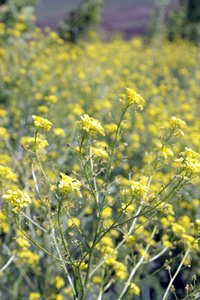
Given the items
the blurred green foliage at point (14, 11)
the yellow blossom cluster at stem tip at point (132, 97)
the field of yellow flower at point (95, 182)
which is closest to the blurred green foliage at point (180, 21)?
the blurred green foliage at point (14, 11)

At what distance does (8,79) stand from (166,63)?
18.1 ft

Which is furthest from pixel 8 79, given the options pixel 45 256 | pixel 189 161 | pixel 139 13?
pixel 139 13

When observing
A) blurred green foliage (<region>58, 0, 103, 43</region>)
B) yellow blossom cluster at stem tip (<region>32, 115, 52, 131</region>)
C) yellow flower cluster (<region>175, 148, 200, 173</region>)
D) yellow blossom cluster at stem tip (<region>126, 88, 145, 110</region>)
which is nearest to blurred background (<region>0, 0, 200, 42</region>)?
blurred green foliage (<region>58, 0, 103, 43</region>)

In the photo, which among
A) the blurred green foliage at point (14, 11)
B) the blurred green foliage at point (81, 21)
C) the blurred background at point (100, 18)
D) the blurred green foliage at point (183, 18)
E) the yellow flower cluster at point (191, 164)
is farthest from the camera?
the blurred green foliage at point (183, 18)

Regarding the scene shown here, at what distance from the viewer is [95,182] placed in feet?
4.76

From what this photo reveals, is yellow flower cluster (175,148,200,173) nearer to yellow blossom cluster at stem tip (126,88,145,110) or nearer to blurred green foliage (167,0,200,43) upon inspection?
yellow blossom cluster at stem tip (126,88,145,110)

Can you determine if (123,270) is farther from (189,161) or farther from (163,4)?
(163,4)

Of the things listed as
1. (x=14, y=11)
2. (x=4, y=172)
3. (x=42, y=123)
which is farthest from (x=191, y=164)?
(x=14, y=11)

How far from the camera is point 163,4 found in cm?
1862

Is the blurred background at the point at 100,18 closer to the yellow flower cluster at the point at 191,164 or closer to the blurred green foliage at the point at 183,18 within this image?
the blurred green foliage at the point at 183,18

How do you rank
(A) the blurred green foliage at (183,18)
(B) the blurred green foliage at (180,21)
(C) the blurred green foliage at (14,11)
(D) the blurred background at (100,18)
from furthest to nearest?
(A) the blurred green foliage at (183,18) → (B) the blurred green foliage at (180,21) → (D) the blurred background at (100,18) → (C) the blurred green foliage at (14,11)

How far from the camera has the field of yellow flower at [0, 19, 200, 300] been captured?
1424mm

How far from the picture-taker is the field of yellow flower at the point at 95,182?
142 centimetres

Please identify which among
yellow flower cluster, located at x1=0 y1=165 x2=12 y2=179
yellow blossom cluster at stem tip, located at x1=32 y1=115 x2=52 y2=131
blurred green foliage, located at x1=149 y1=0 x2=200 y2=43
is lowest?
yellow flower cluster, located at x1=0 y1=165 x2=12 y2=179
